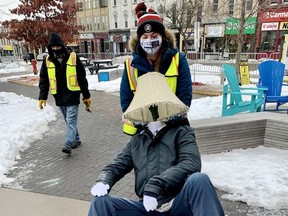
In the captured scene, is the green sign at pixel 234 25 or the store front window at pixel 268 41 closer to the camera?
the green sign at pixel 234 25

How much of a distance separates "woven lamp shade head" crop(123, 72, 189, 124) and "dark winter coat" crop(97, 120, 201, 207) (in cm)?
10

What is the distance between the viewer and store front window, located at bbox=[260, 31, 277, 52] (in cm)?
2519

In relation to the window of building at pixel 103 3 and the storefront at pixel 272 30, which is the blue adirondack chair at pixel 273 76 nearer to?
the storefront at pixel 272 30

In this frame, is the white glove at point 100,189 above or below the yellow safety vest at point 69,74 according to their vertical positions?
below

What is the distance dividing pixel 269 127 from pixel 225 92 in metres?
1.41

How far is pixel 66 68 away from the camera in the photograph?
432 cm

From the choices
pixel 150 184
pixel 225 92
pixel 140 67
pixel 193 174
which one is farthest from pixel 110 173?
pixel 225 92

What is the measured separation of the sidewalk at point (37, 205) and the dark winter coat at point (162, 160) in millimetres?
1155

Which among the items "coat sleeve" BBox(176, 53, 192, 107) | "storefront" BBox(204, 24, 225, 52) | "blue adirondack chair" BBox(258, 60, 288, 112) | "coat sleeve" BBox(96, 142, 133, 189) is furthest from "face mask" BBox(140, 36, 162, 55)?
"storefront" BBox(204, 24, 225, 52)

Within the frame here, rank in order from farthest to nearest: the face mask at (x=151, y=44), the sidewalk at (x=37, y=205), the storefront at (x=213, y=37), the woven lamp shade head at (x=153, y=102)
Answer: the storefront at (x=213, y=37) < the sidewalk at (x=37, y=205) < the face mask at (x=151, y=44) < the woven lamp shade head at (x=153, y=102)

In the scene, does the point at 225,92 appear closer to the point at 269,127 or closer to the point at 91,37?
the point at 269,127

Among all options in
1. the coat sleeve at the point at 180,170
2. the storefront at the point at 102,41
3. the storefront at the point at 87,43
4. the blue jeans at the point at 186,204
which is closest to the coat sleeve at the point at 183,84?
the coat sleeve at the point at 180,170

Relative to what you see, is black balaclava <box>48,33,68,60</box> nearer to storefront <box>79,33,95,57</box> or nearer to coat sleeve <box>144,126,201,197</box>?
coat sleeve <box>144,126,201,197</box>

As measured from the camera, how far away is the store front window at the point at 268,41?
25.2m
